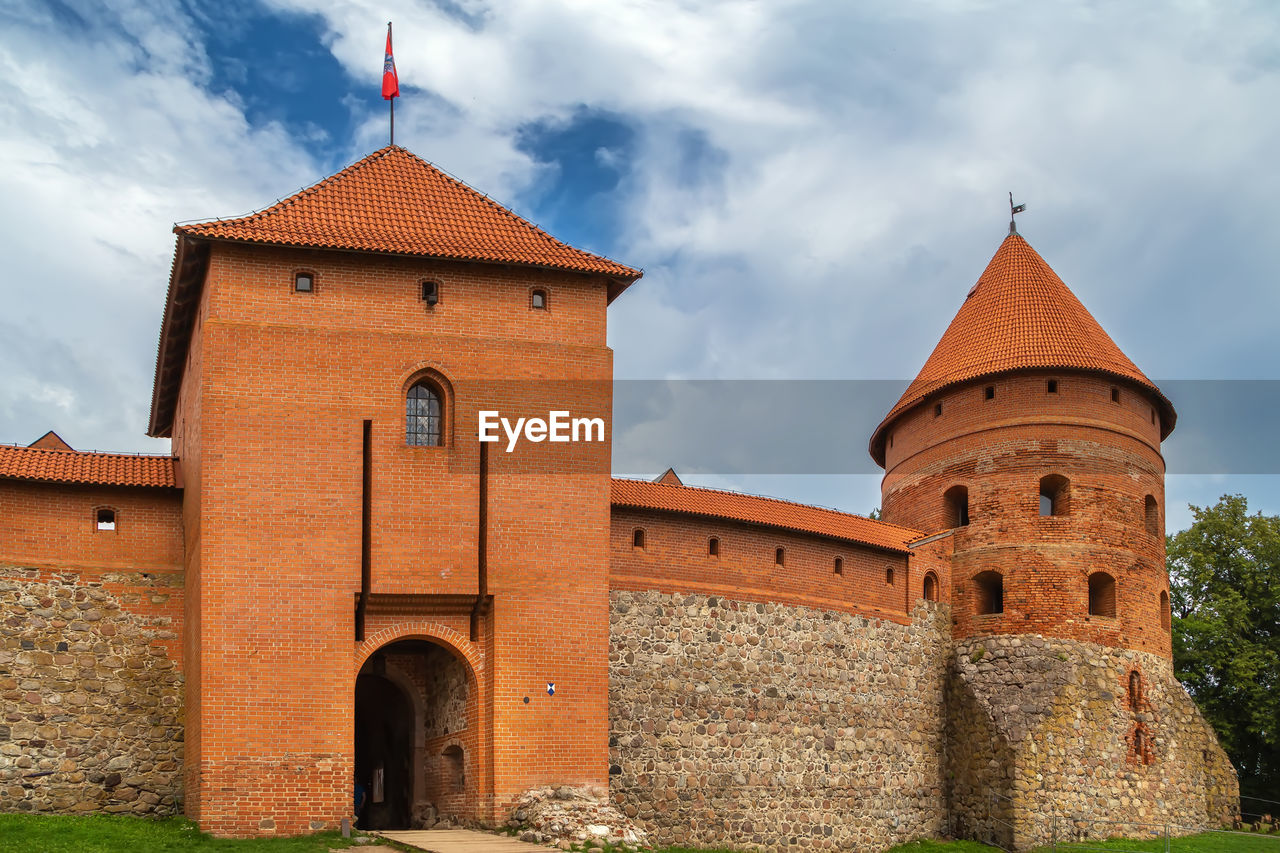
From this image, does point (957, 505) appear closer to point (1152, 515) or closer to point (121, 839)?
point (1152, 515)

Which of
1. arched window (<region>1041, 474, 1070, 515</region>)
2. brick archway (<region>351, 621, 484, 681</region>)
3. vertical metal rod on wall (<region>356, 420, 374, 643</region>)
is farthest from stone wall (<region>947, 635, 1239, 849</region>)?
vertical metal rod on wall (<region>356, 420, 374, 643</region>)

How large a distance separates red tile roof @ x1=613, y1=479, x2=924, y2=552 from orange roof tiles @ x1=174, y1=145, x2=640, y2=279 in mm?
4254

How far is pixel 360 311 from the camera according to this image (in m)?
20.8

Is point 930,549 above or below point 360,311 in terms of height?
below

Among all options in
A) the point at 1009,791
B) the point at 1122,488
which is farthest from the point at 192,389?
the point at 1122,488

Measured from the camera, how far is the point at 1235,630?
3616 centimetres

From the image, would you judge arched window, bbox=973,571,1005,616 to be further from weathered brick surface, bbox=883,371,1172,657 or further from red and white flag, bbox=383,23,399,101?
red and white flag, bbox=383,23,399,101

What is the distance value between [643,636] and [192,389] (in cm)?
781

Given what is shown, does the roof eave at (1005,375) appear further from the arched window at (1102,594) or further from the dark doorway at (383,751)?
the dark doorway at (383,751)

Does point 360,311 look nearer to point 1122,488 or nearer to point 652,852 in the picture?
point 652,852

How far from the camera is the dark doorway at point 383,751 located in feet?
77.9

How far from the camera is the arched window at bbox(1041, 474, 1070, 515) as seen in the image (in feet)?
95.7

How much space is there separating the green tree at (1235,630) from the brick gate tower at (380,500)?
67.8 feet

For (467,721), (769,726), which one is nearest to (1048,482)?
(769,726)
